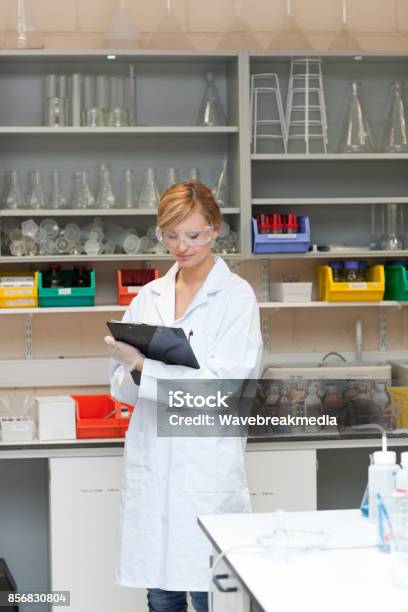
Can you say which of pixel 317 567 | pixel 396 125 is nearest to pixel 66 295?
pixel 396 125

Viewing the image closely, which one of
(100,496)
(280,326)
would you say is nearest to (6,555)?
(100,496)

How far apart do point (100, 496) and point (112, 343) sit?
1005 millimetres

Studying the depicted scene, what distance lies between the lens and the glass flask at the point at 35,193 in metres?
3.75

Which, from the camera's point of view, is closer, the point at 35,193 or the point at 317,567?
the point at 317,567

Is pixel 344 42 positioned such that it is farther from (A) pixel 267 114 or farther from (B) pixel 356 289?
(B) pixel 356 289

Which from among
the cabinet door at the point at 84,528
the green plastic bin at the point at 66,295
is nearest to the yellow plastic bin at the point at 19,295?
the green plastic bin at the point at 66,295

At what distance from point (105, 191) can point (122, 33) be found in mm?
640

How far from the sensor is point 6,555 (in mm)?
4012

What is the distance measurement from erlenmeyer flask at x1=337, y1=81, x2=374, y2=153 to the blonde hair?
1290 millimetres

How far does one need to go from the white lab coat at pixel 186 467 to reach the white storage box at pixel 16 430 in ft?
2.78

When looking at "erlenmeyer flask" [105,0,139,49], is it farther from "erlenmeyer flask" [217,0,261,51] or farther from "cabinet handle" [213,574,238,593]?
"cabinet handle" [213,574,238,593]

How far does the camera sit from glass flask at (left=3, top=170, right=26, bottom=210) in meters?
3.74

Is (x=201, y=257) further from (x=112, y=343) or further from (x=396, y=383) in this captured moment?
(x=396, y=383)

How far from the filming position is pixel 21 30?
3.79m
